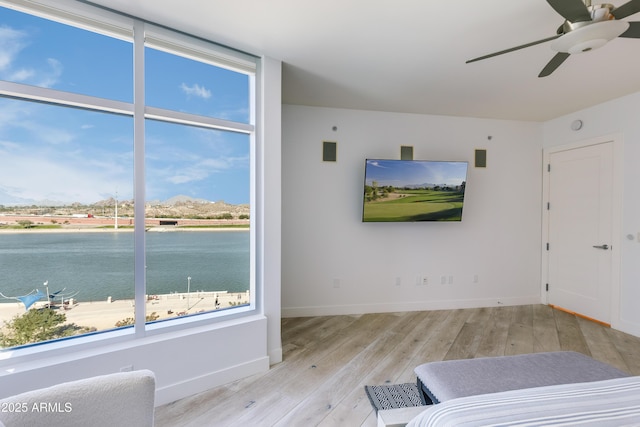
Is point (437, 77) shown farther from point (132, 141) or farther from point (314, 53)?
point (132, 141)

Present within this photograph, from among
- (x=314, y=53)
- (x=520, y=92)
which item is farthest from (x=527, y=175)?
(x=314, y=53)

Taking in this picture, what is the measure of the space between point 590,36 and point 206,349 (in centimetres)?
309

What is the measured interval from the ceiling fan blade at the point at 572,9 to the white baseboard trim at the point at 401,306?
11.2 ft

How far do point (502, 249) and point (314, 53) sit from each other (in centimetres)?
377

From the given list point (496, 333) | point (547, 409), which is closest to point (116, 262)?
point (547, 409)

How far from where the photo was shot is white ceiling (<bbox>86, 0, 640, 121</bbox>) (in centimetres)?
197

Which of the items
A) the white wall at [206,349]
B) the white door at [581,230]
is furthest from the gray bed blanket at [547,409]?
the white door at [581,230]

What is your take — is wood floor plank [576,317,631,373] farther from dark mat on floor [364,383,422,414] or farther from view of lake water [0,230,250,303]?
view of lake water [0,230,250,303]

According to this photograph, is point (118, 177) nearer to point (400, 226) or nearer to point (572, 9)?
point (572, 9)

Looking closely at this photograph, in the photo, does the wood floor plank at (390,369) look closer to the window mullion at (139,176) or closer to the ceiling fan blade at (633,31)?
the window mullion at (139,176)

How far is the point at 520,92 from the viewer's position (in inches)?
132

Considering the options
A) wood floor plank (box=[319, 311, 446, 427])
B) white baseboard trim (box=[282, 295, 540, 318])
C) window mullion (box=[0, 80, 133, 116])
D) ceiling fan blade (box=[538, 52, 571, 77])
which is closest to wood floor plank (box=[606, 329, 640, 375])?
white baseboard trim (box=[282, 295, 540, 318])

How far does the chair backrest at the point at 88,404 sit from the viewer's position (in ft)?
3.12

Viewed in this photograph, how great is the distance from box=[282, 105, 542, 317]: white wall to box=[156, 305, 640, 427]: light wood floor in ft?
0.88
